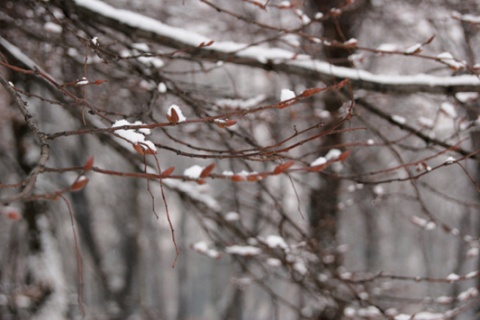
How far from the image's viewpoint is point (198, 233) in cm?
2150

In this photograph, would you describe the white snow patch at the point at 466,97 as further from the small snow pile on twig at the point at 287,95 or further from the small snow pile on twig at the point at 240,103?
the small snow pile on twig at the point at 287,95

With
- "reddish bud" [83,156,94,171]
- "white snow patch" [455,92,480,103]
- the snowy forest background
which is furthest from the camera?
"white snow patch" [455,92,480,103]

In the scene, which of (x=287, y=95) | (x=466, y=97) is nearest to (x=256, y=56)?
(x=466, y=97)

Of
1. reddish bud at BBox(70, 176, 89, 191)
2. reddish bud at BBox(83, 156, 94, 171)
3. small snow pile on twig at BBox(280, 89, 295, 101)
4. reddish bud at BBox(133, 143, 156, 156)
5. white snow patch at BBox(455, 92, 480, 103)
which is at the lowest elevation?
reddish bud at BBox(70, 176, 89, 191)

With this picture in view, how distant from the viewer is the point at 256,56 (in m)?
2.61

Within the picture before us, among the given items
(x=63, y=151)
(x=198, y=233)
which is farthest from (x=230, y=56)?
(x=198, y=233)

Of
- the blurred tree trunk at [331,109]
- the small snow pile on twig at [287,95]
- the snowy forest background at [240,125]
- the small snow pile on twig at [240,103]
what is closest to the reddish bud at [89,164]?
the snowy forest background at [240,125]

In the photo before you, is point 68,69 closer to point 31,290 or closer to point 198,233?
point 31,290

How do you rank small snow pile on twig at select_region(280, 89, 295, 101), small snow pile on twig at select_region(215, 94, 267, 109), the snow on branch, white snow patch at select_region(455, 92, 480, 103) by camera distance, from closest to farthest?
small snow pile on twig at select_region(280, 89, 295, 101), the snow on branch, white snow patch at select_region(455, 92, 480, 103), small snow pile on twig at select_region(215, 94, 267, 109)

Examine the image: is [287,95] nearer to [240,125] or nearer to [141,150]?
[141,150]

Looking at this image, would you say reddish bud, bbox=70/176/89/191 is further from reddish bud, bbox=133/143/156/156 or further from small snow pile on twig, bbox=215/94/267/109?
small snow pile on twig, bbox=215/94/267/109

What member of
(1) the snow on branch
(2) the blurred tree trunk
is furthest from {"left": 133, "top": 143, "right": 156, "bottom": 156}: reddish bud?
(2) the blurred tree trunk

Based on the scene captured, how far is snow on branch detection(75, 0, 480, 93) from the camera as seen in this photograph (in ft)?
8.25

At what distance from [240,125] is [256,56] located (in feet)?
2.57
